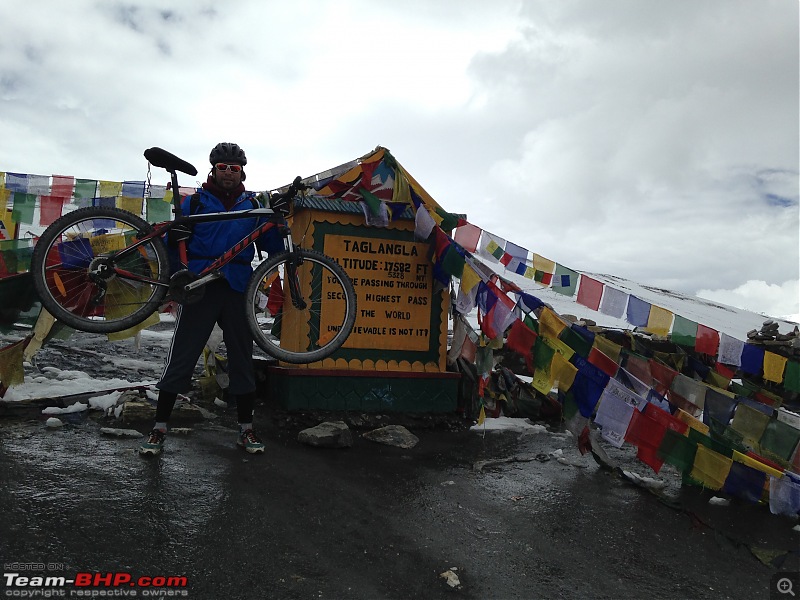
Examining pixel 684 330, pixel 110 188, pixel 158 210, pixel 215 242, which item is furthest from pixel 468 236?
pixel 110 188

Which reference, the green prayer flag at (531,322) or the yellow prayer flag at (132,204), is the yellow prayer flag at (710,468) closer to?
the green prayer flag at (531,322)

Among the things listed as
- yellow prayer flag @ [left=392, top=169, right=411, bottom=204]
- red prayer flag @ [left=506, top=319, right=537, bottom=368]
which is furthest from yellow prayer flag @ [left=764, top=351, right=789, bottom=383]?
yellow prayer flag @ [left=392, top=169, right=411, bottom=204]

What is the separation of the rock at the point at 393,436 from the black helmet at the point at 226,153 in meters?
2.97

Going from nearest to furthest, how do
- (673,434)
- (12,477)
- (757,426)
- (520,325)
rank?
(12,477), (673,434), (757,426), (520,325)

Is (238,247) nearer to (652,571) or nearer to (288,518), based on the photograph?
(288,518)

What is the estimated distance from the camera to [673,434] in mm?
4668

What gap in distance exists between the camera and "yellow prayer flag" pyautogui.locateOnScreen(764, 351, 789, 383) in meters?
6.13

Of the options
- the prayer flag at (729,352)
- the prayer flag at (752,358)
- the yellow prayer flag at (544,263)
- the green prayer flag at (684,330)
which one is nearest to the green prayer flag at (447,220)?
the yellow prayer flag at (544,263)

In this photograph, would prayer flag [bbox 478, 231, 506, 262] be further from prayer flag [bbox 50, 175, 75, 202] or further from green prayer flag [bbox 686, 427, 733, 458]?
prayer flag [bbox 50, 175, 75, 202]

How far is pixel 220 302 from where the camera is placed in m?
4.50

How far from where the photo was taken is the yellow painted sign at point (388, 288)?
6402 mm

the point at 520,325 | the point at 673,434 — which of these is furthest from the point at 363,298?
the point at 673,434

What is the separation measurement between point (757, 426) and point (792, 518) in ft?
2.95

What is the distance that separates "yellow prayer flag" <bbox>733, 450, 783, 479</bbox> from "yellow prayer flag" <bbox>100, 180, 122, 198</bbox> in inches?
440
